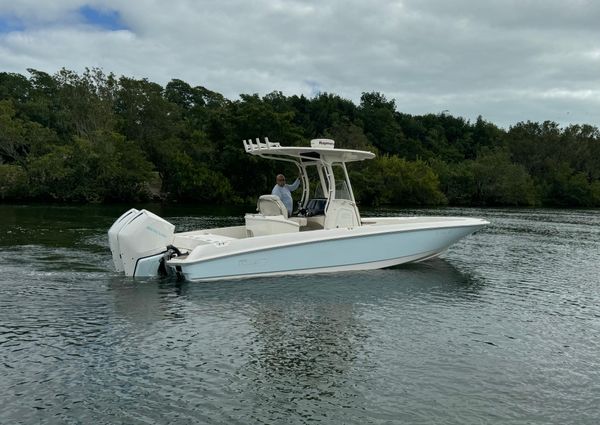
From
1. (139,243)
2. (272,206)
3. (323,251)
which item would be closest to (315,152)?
(272,206)

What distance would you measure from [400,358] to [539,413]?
2.13 meters

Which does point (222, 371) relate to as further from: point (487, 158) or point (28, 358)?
point (487, 158)

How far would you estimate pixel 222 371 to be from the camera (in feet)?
24.2

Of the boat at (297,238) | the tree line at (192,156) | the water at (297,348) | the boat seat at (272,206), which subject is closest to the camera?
the water at (297,348)

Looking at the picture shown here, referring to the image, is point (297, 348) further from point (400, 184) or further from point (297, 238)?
point (400, 184)

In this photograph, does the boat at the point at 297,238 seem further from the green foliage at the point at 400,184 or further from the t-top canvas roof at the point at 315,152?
the green foliage at the point at 400,184

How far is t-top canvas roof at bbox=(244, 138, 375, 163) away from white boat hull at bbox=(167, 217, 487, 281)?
2.03 metres

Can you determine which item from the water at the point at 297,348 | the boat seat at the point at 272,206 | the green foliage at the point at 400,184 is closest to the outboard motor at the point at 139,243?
the water at the point at 297,348

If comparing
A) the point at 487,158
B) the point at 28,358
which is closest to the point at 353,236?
the point at 28,358

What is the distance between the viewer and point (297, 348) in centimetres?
840

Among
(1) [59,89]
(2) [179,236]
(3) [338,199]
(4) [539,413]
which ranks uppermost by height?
(1) [59,89]

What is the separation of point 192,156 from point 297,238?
46.4 m

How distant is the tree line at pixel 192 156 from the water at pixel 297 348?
1469 inches

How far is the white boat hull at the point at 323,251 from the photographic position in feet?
40.9
